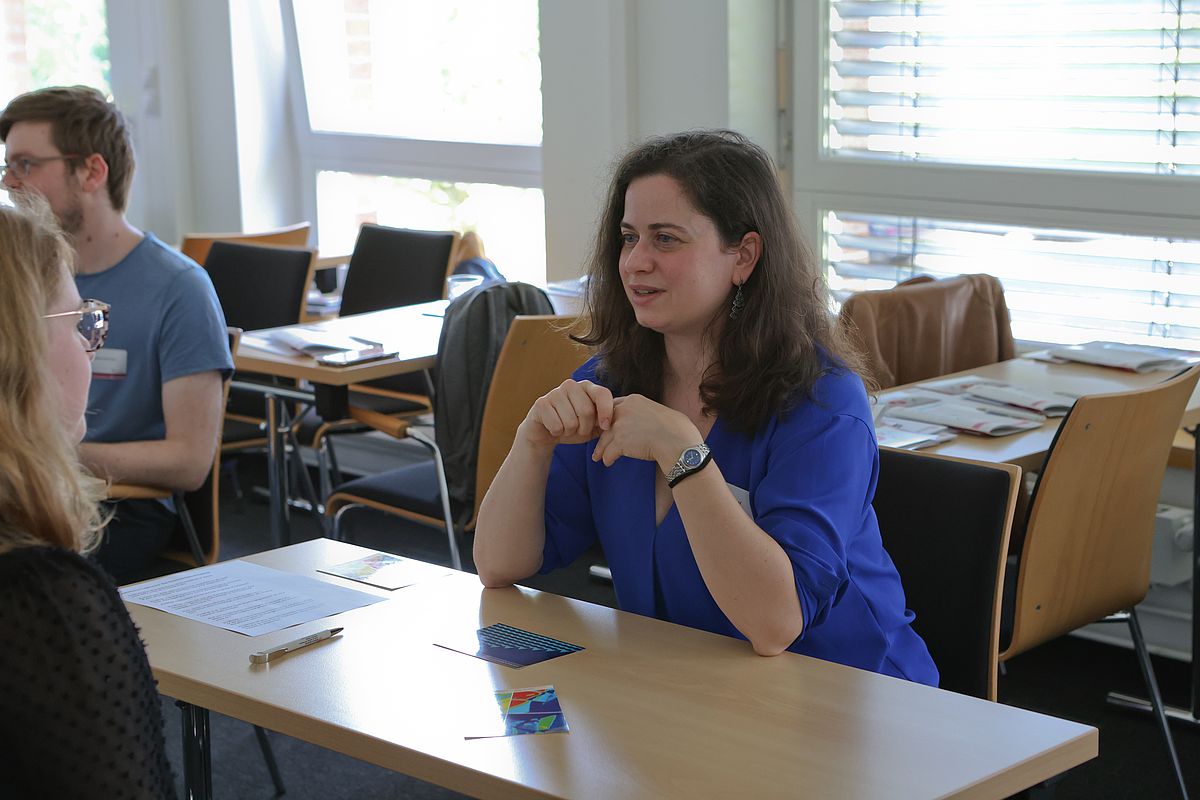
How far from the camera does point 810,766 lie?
1324mm

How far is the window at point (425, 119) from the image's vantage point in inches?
213

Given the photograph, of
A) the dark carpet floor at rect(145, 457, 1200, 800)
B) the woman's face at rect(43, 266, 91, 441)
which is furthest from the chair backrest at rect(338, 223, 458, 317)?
the woman's face at rect(43, 266, 91, 441)

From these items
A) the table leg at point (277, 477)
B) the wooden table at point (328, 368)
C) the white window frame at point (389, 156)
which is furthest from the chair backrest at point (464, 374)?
the white window frame at point (389, 156)

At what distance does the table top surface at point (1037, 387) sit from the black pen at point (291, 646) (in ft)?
4.33

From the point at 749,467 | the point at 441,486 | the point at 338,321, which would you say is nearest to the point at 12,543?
the point at 749,467

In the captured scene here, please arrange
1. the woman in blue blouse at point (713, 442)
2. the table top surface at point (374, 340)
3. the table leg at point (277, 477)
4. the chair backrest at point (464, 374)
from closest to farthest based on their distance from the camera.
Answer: the woman in blue blouse at point (713, 442) → the chair backrest at point (464, 374) → the table top surface at point (374, 340) → the table leg at point (277, 477)

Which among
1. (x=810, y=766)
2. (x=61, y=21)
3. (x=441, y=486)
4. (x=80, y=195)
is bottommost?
(x=441, y=486)

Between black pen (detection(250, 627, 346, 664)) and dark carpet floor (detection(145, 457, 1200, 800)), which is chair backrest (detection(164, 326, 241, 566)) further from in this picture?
black pen (detection(250, 627, 346, 664))

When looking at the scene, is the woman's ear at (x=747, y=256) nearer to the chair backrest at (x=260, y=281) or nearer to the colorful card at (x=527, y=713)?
the colorful card at (x=527, y=713)

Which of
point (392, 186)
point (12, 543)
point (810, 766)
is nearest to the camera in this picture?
point (12, 543)

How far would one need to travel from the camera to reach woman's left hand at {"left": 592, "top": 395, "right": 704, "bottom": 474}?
5.74 feet

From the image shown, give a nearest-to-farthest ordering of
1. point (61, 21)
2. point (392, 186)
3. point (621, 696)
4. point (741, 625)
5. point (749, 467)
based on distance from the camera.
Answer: point (621, 696) → point (741, 625) → point (749, 467) → point (392, 186) → point (61, 21)

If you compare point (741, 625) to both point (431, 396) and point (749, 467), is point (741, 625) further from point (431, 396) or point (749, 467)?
point (431, 396)

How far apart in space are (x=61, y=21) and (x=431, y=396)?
378cm
